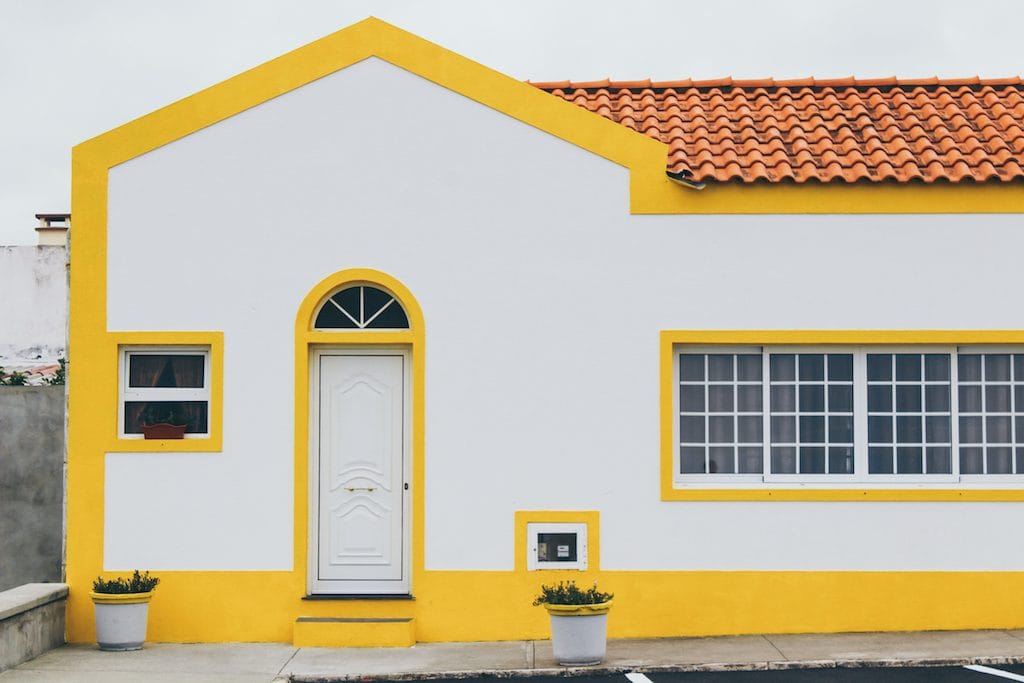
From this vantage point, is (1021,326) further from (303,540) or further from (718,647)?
(303,540)

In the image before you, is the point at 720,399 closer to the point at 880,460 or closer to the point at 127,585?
the point at 880,460

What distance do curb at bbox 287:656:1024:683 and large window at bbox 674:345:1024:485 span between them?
184 centimetres

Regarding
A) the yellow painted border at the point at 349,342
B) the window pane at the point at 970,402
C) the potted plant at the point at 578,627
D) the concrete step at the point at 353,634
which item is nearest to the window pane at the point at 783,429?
the window pane at the point at 970,402

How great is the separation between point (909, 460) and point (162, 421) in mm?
6466

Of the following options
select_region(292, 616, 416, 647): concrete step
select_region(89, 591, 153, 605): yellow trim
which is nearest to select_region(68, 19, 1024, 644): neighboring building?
select_region(292, 616, 416, 647): concrete step

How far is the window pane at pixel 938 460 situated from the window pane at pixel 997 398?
1.73 feet

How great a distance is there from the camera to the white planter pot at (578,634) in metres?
9.84

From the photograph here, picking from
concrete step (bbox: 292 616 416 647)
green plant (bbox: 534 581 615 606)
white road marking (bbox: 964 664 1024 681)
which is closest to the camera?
white road marking (bbox: 964 664 1024 681)

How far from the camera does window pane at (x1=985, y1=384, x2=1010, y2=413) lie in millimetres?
11195

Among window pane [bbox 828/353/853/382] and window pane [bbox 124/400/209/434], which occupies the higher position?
window pane [bbox 828/353/853/382]

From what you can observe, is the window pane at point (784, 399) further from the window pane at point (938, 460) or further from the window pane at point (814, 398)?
the window pane at point (938, 460)

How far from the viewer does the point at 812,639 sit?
10609mm

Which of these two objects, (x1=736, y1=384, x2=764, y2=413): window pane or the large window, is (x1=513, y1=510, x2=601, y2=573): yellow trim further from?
(x1=736, y1=384, x2=764, y2=413): window pane

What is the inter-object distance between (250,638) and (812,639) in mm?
4688
